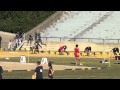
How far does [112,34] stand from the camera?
64.3 meters

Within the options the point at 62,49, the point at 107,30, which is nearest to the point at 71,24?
the point at 107,30

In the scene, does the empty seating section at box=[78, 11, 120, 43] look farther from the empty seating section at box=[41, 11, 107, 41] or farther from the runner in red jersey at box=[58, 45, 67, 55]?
the runner in red jersey at box=[58, 45, 67, 55]

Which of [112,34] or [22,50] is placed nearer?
[22,50]

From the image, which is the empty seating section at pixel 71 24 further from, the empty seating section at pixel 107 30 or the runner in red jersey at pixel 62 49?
the runner in red jersey at pixel 62 49

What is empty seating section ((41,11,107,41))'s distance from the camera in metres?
66.9

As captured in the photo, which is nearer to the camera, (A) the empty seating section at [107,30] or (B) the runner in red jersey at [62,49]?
(B) the runner in red jersey at [62,49]

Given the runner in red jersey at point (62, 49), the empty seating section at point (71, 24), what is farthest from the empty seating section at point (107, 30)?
the runner in red jersey at point (62, 49)

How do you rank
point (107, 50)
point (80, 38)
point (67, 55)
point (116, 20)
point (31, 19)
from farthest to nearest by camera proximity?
point (31, 19), point (116, 20), point (80, 38), point (107, 50), point (67, 55)

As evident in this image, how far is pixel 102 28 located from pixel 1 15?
18.7m

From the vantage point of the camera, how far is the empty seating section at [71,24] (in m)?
66.9

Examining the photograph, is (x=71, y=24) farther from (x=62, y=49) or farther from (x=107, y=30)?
(x=62, y=49)
